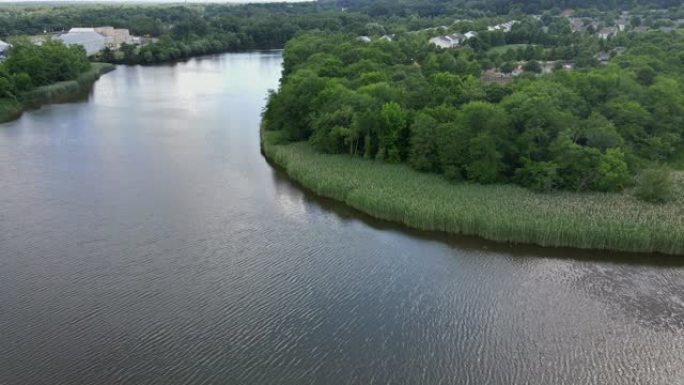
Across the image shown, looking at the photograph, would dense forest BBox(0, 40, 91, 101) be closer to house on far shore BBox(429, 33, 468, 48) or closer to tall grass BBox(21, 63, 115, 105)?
tall grass BBox(21, 63, 115, 105)

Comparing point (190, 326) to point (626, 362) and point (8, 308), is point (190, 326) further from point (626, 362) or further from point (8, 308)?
point (626, 362)

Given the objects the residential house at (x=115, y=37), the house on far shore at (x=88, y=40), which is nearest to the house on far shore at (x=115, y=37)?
the residential house at (x=115, y=37)

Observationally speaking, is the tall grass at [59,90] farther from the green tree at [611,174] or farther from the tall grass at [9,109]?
the green tree at [611,174]

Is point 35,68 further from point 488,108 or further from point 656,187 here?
point 656,187

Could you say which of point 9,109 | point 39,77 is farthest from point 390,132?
point 39,77

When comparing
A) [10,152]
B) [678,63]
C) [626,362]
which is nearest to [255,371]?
[626,362]
